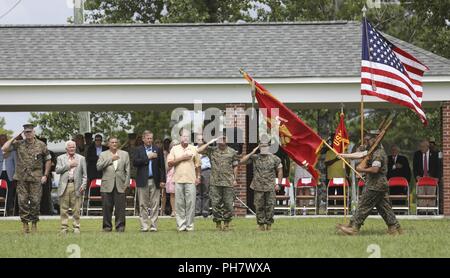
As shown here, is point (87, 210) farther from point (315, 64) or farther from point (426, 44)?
point (426, 44)

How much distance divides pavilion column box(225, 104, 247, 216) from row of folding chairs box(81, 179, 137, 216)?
2606 millimetres

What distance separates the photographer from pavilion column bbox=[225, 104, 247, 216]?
2909 cm

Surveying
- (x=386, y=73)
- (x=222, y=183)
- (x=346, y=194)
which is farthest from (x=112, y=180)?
(x=346, y=194)

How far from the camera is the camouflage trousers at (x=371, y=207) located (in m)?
20.1

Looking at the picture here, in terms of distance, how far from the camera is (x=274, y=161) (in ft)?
74.9

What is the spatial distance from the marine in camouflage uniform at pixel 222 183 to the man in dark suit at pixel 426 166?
321 inches

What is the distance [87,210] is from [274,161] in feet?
28.4

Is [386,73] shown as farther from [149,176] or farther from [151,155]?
[149,176]

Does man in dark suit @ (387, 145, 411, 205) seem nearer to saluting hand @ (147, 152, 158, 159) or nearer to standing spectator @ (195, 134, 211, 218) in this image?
standing spectator @ (195, 134, 211, 218)

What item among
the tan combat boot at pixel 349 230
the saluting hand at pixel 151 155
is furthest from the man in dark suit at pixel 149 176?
the tan combat boot at pixel 349 230

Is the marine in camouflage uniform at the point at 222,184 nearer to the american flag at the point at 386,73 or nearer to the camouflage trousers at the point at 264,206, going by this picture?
the camouflage trousers at the point at 264,206

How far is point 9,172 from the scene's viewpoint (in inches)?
1163

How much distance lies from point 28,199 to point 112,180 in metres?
1.66
